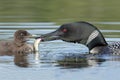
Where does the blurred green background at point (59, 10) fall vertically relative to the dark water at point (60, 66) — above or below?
above

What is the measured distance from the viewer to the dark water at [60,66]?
9.39 meters

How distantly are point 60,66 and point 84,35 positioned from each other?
1592mm

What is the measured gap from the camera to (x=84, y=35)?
11.7 metres

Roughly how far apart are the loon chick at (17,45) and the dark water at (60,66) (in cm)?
27

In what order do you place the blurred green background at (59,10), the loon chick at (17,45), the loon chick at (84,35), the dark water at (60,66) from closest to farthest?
the dark water at (60,66)
the loon chick at (84,35)
the loon chick at (17,45)
the blurred green background at (59,10)

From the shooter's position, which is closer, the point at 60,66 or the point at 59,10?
the point at 60,66

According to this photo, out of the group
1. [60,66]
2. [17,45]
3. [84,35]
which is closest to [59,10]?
[17,45]

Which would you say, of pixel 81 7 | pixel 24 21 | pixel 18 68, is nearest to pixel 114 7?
pixel 81 7

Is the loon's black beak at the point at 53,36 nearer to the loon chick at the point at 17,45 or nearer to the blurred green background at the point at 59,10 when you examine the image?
the loon chick at the point at 17,45

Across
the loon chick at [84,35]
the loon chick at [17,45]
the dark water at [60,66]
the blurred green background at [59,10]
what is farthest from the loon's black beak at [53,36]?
the blurred green background at [59,10]

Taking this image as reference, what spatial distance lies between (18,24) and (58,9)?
8.63 ft

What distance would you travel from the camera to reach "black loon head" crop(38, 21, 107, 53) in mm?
11625

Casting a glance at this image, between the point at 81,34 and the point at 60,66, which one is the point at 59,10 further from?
the point at 60,66

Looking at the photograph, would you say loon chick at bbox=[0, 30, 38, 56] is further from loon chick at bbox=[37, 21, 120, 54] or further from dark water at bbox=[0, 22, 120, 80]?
loon chick at bbox=[37, 21, 120, 54]
